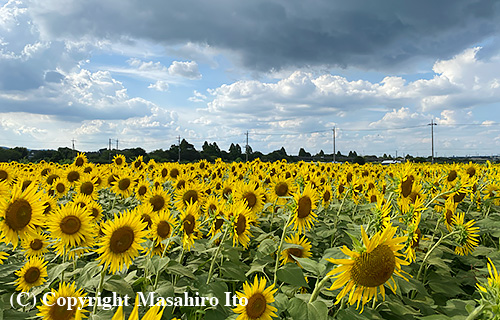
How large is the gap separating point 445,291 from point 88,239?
13.5 feet

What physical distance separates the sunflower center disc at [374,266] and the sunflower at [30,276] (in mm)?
3053

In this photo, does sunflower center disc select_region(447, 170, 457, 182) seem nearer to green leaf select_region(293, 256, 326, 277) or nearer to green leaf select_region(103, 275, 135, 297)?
green leaf select_region(293, 256, 326, 277)

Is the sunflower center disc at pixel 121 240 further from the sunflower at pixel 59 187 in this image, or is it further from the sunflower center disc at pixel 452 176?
the sunflower center disc at pixel 452 176

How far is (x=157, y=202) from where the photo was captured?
467 centimetres

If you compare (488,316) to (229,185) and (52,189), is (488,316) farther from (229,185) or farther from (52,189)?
(52,189)

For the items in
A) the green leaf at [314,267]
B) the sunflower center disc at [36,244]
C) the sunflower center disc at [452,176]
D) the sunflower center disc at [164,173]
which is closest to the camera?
the green leaf at [314,267]

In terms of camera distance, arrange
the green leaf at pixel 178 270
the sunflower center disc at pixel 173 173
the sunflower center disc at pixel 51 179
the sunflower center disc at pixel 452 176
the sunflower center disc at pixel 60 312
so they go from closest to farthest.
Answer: the sunflower center disc at pixel 60 312
the green leaf at pixel 178 270
the sunflower center disc at pixel 452 176
the sunflower center disc at pixel 51 179
the sunflower center disc at pixel 173 173

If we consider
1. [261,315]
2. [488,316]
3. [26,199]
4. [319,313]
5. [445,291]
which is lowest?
[445,291]

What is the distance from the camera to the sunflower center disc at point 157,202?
464 centimetres

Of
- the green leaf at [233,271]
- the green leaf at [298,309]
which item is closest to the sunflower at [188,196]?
the green leaf at [233,271]

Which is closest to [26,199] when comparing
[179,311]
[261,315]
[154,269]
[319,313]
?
[154,269]

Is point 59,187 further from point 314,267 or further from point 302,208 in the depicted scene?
point 314,267

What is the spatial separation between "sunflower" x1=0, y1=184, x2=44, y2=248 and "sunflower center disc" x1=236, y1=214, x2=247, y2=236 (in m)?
2.00

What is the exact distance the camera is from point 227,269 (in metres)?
3.17
